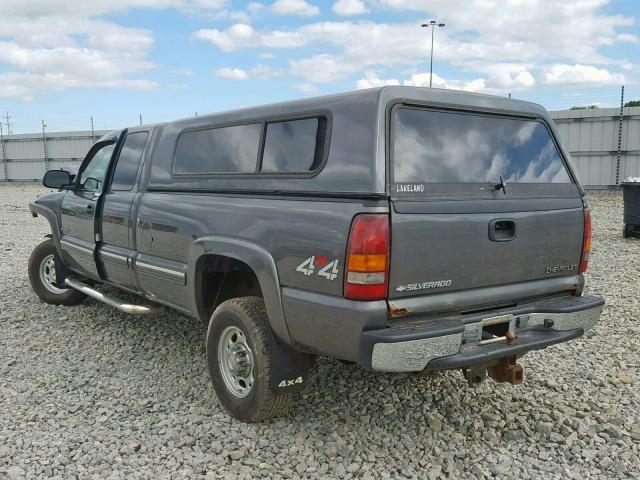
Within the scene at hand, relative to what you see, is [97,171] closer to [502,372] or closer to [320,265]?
[320,265]

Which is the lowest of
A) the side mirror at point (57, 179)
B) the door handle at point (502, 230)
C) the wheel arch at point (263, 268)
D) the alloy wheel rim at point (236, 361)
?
the alloy wheel rim at point (236, 361)

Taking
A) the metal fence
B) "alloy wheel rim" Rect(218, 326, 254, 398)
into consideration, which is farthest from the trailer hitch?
the metal fence

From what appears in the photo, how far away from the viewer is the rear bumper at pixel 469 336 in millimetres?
2758

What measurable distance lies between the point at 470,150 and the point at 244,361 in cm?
183

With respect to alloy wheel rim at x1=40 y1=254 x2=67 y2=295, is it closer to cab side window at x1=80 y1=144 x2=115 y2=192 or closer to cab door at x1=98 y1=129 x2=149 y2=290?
cab side window at x1=80 y1=144 x2=115 y2=192

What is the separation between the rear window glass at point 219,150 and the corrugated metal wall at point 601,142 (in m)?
17.7

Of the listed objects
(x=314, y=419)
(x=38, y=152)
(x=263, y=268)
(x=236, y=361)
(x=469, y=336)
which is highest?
(x=38, y=152)

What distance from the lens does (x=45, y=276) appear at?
20.5 ft

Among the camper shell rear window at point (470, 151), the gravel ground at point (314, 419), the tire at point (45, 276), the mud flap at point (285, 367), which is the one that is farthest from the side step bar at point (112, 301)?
the camper shell rear window at point (470, 151)

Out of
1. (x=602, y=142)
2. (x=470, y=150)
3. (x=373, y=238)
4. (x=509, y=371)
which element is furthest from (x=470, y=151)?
(x=602, y=142)

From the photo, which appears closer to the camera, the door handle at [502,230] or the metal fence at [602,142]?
the door handle at [502,230]

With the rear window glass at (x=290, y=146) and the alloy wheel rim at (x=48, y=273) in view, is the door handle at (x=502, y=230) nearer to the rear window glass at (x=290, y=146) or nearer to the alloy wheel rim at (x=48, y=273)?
the rear window glass at (x=290, y=146)

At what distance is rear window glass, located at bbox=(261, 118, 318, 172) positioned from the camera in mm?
3203

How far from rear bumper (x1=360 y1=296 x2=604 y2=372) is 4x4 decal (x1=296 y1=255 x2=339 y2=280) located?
13.1 inches
